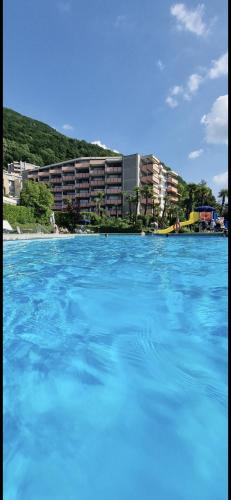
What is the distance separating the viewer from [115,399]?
3.44 metres

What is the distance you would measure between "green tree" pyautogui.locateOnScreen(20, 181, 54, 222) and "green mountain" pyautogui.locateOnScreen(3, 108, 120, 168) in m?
51.8

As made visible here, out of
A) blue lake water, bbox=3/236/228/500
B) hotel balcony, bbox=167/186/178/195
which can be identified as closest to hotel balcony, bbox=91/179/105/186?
hotel balcony, bbox=167/186/178/195

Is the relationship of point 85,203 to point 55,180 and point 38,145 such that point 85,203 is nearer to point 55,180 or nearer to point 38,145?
point 55,180

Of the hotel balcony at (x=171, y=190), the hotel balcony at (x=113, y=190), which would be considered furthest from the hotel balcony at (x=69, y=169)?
the hotel balcony at (x=171, y=190)

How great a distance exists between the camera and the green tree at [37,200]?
145 feet

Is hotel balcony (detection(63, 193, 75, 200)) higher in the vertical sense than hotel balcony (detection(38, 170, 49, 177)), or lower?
lower

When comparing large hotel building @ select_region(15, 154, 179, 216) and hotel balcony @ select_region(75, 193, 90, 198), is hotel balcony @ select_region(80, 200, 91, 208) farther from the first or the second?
hotel balcony @ select_region(75, 193, 90, 198)

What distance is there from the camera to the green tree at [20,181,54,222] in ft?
145

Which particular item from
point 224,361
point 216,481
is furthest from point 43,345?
point 216,481

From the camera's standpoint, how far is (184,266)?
11.9 meters

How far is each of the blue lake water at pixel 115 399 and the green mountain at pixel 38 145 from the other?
94422 millimetres

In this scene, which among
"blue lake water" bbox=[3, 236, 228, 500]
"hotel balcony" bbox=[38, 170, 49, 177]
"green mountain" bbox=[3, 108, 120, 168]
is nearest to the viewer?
"blue lake water" bbox=[3, 236, 228, 500]

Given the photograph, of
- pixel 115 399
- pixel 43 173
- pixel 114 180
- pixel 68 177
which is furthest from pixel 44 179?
pixel 115 399

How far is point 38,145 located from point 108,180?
47.9m
